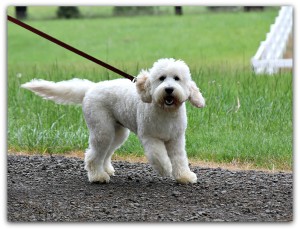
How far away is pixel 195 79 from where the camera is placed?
6406mm

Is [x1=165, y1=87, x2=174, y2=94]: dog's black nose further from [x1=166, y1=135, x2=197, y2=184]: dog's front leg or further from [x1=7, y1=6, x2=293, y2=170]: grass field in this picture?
[x1=7, y1=6, x2=293, y2=170]: grass field

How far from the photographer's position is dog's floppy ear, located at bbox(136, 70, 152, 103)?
504 cm

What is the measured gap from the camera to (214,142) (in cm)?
591

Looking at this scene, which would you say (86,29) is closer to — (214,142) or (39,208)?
(214,142)

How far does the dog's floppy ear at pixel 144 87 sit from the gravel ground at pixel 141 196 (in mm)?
543

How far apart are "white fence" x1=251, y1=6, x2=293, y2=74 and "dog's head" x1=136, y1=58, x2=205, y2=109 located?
131 centimetres

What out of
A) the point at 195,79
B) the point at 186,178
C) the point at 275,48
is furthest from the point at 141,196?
the point at 275,48

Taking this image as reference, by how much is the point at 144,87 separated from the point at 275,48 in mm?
2249

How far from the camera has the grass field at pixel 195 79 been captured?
5.91 metres

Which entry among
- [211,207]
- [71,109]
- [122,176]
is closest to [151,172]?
[122,176]

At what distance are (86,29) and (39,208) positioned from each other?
178 cm

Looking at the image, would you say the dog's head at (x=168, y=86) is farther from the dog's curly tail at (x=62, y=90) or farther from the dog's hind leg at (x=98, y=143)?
the dog's curly tail at (x=62, y=90)

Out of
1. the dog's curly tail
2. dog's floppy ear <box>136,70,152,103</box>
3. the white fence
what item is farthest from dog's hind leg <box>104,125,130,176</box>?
the white fence

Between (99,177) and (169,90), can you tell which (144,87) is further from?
(99,177)
